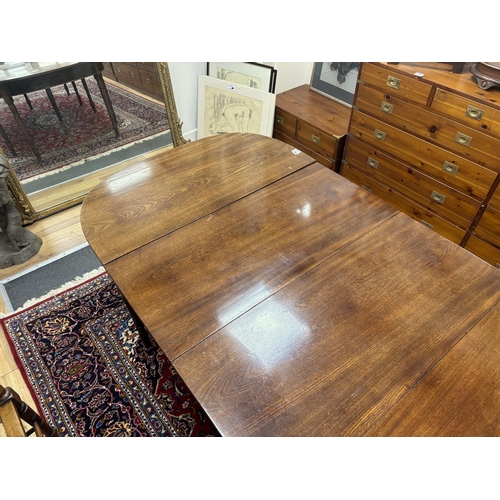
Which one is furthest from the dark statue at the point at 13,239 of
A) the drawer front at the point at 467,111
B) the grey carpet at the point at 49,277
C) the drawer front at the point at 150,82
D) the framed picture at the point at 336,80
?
the drawer front at the point at 467,111

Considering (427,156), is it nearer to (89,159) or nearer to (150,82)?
(150,82)

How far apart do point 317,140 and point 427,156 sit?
2.81ft

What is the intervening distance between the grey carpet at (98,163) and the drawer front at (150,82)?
0.41 m

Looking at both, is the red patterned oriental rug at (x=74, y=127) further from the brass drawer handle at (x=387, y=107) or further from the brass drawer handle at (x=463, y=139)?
the brass drawer handle at (x=463, y=139)

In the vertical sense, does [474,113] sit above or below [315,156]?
above

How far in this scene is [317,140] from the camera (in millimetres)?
2686

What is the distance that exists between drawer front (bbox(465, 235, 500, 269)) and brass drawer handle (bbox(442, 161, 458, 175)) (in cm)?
41

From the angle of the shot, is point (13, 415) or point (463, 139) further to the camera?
point (463, 139)

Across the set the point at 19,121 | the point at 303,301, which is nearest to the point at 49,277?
the point at 19,121

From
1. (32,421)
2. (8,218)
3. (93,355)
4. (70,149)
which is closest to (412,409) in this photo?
(32,421)

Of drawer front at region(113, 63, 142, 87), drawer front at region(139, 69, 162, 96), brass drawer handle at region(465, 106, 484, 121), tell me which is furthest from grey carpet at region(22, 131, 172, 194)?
brass drawer handle at region(465, 106, 484, 121)

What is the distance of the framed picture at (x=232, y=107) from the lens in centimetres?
283

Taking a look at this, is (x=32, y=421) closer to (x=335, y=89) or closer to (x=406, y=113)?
(x=406, y=113)

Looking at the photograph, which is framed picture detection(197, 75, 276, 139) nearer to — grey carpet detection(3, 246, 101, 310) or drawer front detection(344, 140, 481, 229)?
drawer front detection(344, 140, 481, 229)
